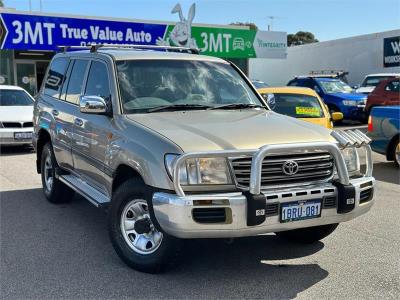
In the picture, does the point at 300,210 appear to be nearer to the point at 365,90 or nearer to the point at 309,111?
the point at 309,111

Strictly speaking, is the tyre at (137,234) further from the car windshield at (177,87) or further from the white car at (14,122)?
the white car at (14,122)

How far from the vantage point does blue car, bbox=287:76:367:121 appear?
1728cm

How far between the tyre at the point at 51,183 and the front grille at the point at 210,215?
11.1 feet

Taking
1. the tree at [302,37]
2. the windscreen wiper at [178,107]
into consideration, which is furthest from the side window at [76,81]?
the tree at [302,37]

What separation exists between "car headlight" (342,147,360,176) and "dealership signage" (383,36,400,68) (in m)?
23.7

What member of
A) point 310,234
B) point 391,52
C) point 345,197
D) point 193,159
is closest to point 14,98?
point 310,234

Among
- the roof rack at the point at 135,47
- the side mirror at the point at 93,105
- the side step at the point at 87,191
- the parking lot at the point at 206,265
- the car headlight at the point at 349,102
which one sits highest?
the roof rack at the point at 135,47

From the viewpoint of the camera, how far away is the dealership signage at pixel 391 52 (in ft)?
85.1

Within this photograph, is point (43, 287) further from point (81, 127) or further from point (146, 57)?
point (146, 57)

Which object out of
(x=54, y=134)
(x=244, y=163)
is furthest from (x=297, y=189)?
(x=54, y=134)

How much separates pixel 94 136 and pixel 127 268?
4.67ft

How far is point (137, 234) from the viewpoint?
435 cm

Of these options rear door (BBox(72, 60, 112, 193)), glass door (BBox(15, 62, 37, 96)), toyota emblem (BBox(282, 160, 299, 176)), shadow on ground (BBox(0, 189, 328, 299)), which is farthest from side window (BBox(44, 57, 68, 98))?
glass door (BBox(15, 62, 37, 96))

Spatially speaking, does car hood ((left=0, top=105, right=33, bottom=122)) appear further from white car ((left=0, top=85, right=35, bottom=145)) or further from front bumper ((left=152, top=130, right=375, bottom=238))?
front bumper ((left=152, top=130, right=375, bottom=238))
